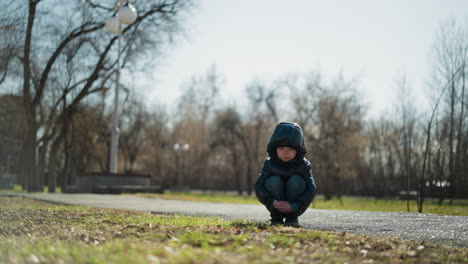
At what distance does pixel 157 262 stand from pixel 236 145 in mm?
48445

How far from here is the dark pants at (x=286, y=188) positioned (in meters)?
5.37

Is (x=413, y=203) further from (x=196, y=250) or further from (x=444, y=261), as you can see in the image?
(x=196, y=250)

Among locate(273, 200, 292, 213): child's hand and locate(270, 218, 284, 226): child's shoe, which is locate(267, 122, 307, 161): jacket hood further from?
locate(270, 218, 284, 226): child's shoe

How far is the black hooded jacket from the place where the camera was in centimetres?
542

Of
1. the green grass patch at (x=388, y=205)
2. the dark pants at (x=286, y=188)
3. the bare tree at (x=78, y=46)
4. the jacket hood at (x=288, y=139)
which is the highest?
the bare tree at (x=78, y=46)

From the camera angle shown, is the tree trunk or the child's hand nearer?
the child's hand

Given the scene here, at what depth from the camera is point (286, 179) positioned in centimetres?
551

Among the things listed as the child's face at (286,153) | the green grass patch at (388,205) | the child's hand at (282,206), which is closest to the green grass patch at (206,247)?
the child's hand at (282,206)

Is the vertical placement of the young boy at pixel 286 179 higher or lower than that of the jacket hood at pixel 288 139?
lower

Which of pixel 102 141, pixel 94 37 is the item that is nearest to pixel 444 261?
pixel 94 37

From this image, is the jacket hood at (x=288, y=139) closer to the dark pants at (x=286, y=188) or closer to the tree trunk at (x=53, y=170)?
the dark pants at (x=286, y=188)

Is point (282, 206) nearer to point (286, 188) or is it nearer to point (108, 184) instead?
point (286, 188)

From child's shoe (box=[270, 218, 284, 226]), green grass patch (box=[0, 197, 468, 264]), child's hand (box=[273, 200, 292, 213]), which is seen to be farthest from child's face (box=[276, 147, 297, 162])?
green grass patch (box=[0, 197, 468, 264])

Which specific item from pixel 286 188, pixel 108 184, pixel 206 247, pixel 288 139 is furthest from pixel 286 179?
pixel 108 184
